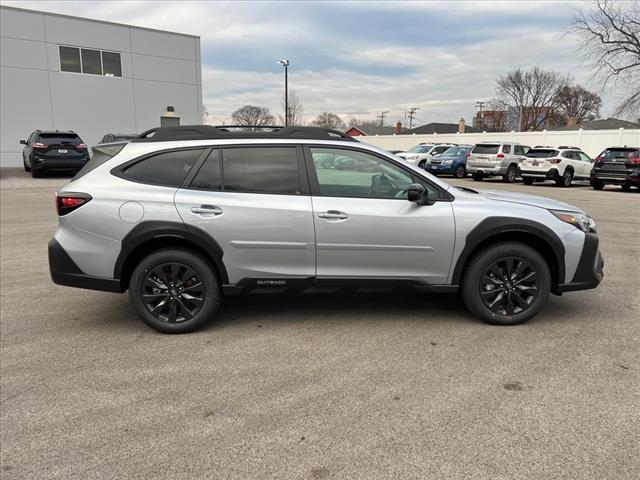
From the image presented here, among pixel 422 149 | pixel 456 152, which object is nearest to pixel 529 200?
pixel 456 152

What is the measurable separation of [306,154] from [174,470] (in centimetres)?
276

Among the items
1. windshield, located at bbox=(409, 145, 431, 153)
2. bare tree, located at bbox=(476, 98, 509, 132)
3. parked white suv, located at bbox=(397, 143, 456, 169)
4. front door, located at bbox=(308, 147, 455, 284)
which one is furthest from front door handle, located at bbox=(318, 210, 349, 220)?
bare tree, located at bbox=(476, 98, 509, 132)

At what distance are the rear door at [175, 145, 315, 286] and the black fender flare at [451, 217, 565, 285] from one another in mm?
1331

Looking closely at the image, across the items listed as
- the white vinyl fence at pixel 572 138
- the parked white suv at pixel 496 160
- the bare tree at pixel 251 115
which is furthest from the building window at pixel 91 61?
the bare tree at pixel 251 115

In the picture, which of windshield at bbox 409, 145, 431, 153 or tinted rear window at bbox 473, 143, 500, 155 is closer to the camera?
tinted rear window at bbox 473, 143, 500, 155

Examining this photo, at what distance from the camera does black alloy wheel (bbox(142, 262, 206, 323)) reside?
4242 millimetres

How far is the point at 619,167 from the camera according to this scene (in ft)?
62.0

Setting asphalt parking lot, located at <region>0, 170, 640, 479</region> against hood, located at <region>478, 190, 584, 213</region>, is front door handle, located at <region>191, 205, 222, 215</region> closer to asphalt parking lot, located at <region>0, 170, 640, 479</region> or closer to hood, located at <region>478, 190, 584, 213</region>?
asphalt parking lot, located at <region>0, 170, 640, 479</region>

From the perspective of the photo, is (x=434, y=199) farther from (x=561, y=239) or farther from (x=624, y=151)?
(x=624, y=151)

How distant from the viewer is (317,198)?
427cm

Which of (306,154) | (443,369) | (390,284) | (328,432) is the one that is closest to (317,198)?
(306,154)

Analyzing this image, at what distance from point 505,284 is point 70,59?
100 feet

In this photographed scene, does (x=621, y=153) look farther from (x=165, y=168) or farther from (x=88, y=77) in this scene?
(x=88, y=77)

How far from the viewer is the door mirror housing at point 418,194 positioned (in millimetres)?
4191
